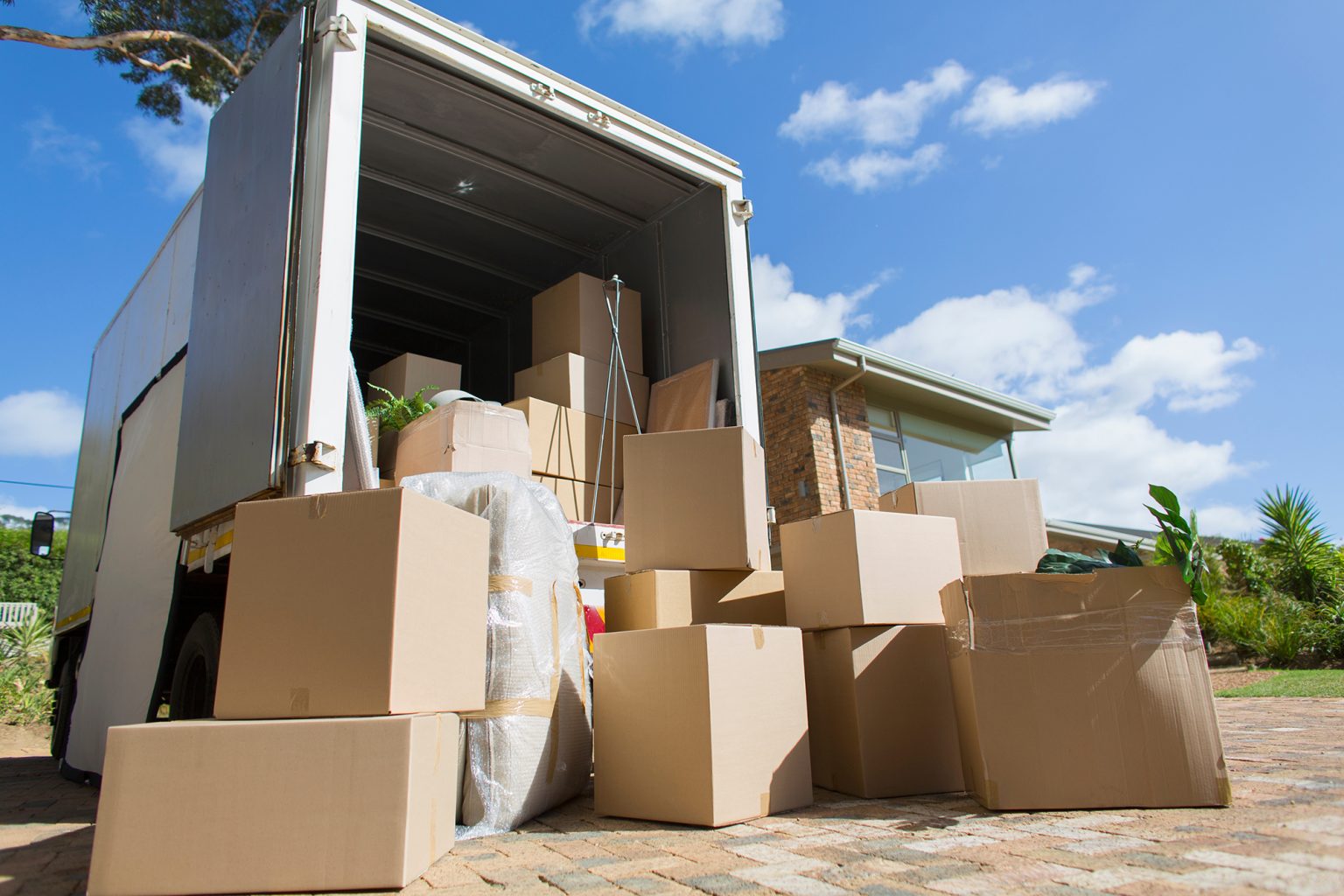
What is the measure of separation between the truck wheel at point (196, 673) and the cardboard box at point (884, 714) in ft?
8.00

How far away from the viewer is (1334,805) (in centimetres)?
209

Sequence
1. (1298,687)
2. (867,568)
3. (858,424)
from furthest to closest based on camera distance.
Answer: (858,424) → (1298,687) → (867,568)

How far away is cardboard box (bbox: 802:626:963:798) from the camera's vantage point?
113 inches

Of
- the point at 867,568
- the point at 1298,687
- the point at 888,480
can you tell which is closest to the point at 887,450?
the point at 888,480

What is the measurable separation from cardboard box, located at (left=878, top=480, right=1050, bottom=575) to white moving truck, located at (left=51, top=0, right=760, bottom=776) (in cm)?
124

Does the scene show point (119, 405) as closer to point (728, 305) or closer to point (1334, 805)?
point (728, 305)

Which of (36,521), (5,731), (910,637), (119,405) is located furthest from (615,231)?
(5,731)

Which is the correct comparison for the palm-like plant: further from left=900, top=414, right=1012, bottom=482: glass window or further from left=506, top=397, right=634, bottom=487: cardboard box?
left=506, top=397, right=634, bottom=487: cardboard box

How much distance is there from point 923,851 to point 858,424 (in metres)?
8.25

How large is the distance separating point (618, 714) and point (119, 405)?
4.32 metres

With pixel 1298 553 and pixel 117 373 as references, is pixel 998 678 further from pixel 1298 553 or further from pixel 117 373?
pixel 1298 553

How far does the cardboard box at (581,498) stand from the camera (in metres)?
4.70

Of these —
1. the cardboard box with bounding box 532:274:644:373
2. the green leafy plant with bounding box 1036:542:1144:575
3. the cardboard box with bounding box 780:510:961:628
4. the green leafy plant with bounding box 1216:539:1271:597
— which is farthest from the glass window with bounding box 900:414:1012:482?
the green leafy plant with bounding box 1036:542:1144:575

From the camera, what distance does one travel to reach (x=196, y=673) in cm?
368
